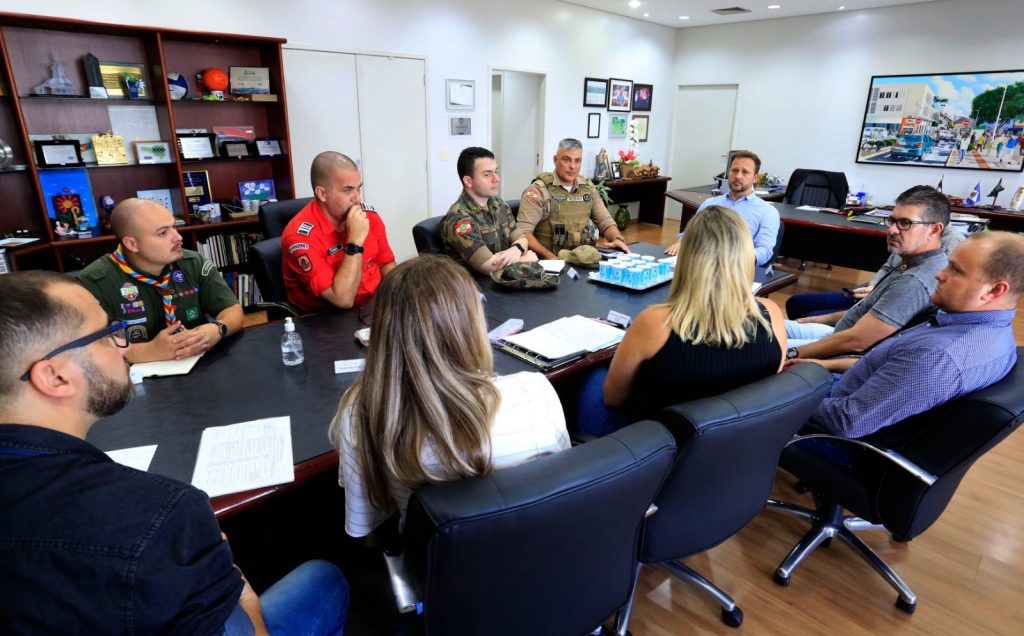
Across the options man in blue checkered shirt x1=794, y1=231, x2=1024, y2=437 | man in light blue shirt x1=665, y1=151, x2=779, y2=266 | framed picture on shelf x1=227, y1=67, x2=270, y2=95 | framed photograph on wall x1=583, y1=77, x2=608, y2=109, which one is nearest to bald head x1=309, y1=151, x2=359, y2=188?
man in light blue shirt x1=665, y1=151, x2=779, y2=266

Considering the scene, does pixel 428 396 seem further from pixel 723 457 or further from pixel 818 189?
pixel 818 189

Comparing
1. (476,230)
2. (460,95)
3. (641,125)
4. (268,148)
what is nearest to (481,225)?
(476,230)

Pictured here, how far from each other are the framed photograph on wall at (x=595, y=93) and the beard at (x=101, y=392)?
732 cm

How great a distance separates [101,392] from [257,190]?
158 inches

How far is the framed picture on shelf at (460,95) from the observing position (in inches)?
227

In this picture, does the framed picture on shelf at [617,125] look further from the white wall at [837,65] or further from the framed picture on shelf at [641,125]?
the white wall at [837,65]

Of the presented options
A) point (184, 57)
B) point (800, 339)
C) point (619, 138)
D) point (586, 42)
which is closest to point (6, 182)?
point (184, 57)

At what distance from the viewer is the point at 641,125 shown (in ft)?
27.3

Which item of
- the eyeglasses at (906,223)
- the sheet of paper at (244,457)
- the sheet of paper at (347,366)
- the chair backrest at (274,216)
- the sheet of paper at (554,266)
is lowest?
the sheet of paper at (244,457)

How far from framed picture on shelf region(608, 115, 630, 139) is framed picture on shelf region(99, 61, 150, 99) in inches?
228

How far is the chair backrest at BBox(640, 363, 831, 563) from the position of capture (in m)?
1.17

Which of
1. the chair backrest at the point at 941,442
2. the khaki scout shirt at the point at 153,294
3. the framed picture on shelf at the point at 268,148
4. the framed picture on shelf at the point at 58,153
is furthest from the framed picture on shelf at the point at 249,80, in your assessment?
the chair backrest at the point at 941,442

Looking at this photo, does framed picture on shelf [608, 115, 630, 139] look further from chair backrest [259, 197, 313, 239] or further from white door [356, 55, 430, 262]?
chair backrest [259, 197, 313, 239]

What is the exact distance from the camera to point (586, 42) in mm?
7086
